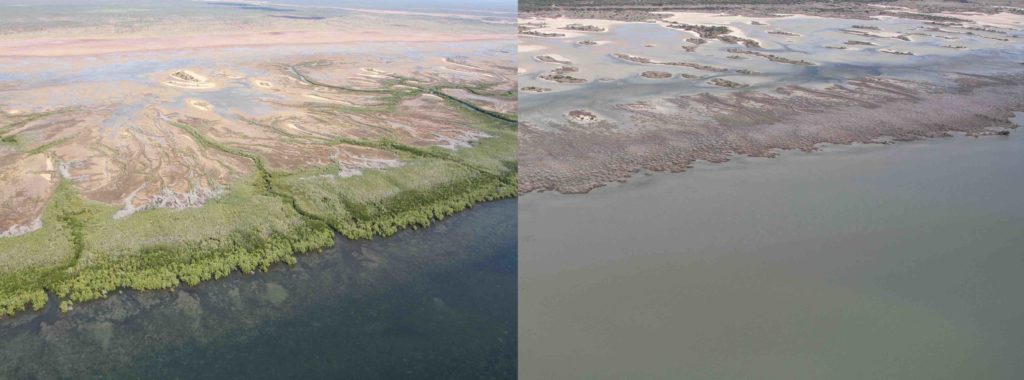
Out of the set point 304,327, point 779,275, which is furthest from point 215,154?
point 779,275

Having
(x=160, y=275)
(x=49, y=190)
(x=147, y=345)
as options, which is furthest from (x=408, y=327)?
(x=49, y=190)

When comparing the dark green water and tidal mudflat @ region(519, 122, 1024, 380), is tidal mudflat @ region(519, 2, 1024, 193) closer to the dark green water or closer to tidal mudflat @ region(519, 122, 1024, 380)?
tidal mudflat @ region(519, 122, 1024, 380)

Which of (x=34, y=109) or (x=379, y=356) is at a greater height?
(x=34, y=109)

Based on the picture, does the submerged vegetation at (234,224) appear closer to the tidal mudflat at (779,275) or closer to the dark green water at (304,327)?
the dark green water at (304,327)

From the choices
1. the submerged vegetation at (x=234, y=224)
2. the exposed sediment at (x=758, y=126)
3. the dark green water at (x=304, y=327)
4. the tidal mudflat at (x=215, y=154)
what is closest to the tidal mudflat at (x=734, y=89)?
the exposed sediment at (x=758, y=126)

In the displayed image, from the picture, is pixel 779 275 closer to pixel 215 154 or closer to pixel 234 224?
pixel 234 224

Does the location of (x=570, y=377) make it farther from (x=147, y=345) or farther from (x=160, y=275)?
(x=160, y=275)
